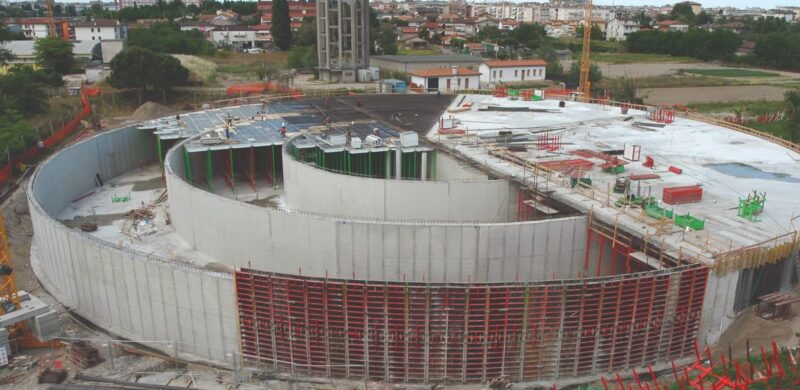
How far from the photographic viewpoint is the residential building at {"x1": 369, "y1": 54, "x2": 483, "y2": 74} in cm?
8100

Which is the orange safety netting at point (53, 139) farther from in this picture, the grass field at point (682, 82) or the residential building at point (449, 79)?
the grass field at point (682, 82)

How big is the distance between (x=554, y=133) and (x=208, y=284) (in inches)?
951

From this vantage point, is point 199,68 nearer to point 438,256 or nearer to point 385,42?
point 385,42

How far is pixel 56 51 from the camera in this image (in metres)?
71.3

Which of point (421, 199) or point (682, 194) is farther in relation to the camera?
point (421, 199)

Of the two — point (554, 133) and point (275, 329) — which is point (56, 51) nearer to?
point (554, 133)

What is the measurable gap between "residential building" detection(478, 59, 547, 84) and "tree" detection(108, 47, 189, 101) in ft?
128

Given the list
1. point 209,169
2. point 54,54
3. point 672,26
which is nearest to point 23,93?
point 54,54

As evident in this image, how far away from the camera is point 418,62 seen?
8238 centimetres

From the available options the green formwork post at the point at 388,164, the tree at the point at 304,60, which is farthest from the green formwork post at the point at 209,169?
the tree at the point at 304,60

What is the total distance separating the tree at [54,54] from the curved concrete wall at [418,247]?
190ft

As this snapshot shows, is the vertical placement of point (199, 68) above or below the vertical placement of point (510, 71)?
above

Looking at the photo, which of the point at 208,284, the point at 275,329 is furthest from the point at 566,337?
the point at 208,284

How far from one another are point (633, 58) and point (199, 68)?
88873 millimetres
